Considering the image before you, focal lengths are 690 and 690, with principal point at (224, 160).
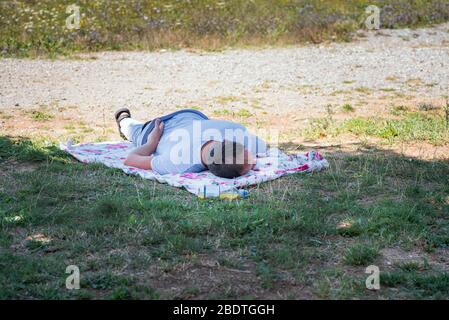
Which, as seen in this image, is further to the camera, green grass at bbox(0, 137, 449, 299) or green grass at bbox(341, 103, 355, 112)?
green grass at bbox(341, 103, 355, 112)

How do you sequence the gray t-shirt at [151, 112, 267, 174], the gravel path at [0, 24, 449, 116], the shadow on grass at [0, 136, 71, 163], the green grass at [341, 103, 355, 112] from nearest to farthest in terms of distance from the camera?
the gray t-shirt at [151, 112, 267, 174], the shadow on grass at [0, 136, 71, 163], the green grass at [341, 103, 355, 112], the gravel path at [0, 24, 449, 116]

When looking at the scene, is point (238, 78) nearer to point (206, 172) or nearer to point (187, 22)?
point (187, 22)

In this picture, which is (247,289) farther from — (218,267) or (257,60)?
(257,60)

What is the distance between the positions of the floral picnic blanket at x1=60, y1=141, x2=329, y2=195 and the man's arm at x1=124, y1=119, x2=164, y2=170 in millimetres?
73

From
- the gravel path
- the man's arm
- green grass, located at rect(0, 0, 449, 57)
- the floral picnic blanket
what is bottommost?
the floral picnic blanket

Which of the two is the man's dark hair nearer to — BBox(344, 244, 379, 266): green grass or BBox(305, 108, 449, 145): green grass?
BBox(344, 244, 379, 266): green grass

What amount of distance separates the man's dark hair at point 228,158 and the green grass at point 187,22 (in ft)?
27.3

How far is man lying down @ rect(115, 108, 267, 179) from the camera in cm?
629

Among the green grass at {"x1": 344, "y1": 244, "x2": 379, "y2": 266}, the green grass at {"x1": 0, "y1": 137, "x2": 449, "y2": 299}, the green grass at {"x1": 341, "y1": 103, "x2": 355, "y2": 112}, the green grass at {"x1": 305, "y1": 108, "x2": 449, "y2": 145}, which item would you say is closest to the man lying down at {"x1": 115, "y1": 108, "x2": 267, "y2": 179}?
the green grass at {"x1": 0, "y1": 137, "x2": 449, "y2": 299}

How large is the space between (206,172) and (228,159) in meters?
0.40

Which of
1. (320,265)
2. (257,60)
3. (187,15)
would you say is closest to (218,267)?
(320,265)

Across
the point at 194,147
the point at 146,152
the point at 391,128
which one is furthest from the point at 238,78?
the point at 194,147

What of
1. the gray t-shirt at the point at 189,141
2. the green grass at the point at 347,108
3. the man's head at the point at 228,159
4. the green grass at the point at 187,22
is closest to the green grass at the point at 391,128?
the green grass at the point at 347,108

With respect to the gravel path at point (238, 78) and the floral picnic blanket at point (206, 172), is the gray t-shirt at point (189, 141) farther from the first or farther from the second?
the gravel path at point (238, 78)
